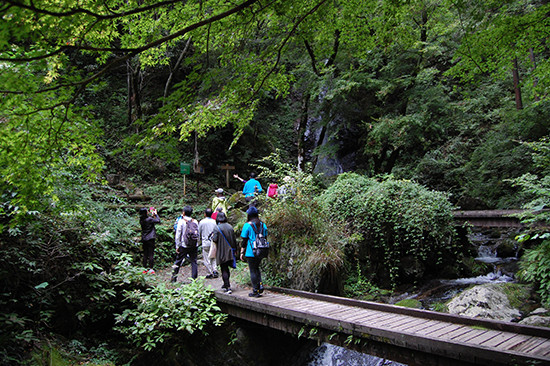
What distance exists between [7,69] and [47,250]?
464 cm

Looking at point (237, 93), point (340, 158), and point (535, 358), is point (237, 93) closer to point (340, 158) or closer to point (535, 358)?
point (535, 358)

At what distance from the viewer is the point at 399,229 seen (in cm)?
955

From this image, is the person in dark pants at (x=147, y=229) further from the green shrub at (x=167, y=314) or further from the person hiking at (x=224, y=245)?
the person hiking at (x=224, y=245)

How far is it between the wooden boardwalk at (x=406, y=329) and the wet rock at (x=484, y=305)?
7.87ft

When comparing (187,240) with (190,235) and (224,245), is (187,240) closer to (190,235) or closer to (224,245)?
(190,235)

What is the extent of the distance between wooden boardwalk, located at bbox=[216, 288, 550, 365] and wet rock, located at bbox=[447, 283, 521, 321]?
2398mm

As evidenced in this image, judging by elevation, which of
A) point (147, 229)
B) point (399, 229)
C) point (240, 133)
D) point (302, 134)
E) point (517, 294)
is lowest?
point (517, 294)

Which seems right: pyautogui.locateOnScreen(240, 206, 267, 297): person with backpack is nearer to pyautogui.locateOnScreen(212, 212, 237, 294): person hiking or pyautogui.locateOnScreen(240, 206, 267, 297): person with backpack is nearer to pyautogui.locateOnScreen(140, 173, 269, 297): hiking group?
pyautogui.locateOnScreen(140, 173, 269, 297): hiking group

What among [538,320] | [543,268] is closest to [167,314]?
[538,320]

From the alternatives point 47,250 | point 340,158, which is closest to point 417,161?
point 340,158

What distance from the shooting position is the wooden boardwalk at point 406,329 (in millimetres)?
3873

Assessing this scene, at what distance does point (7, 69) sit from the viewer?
302cm

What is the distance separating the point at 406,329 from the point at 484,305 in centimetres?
348

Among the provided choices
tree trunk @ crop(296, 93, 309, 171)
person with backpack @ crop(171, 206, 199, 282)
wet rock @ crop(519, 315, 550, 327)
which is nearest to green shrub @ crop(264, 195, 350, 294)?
person with backpack @ crop(171, 206, 199, 282)
